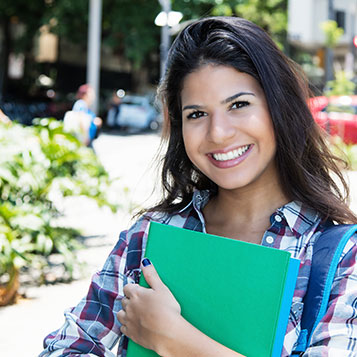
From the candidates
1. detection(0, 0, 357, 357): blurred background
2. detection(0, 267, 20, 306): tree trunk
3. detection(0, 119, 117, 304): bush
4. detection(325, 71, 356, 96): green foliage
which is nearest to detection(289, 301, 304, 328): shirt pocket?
detection(0, 0, 357, 357): blurred background

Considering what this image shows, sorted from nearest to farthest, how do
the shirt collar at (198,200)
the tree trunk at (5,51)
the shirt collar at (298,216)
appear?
the shirt collar at (298,216)
the shirt collar at (198,200)
the tree trunk at (5,51)

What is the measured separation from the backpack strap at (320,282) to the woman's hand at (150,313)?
269 millimetres

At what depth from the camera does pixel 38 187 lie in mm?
4461

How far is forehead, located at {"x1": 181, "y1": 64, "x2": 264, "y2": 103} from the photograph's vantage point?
1.47 m

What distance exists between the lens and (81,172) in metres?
5.04

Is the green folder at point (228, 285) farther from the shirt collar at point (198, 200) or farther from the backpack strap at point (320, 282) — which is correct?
the shirt collar at point (198, 200)

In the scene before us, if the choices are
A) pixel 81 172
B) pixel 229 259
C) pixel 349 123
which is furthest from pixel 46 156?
pixel 349 123

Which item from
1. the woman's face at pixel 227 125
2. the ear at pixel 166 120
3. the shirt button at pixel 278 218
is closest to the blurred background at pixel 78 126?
the ear at pixel 166 120

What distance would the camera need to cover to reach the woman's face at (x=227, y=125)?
1.47 meters

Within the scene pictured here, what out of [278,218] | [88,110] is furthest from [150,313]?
→ [88,110]

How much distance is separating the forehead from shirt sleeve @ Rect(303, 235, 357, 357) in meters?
0.52

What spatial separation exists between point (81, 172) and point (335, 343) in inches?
159

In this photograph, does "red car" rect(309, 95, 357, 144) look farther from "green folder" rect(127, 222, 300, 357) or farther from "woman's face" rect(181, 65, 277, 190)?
"green folder" rect(127, 222, 300, 357)

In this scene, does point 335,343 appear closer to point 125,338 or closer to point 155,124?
point 125,338
